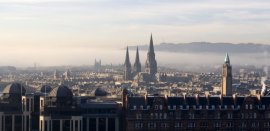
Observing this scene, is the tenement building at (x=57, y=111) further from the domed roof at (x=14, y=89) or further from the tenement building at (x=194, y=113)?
the tenement building at (x=194, y=113)

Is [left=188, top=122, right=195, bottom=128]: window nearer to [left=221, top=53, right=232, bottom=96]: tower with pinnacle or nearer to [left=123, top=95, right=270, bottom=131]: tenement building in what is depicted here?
[left=123, top=95, right=270, bottom=131]: tenement building

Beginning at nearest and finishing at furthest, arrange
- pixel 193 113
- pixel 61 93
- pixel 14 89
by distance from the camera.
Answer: pixel 61 93 < pixel 193 113 < pixel 14 89

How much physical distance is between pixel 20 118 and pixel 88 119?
352 inches

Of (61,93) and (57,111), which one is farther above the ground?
(61,93)

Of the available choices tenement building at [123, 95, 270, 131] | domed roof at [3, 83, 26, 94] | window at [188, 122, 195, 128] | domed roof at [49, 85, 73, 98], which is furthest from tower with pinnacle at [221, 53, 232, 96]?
domed roof at [49, 85, 73, 98]

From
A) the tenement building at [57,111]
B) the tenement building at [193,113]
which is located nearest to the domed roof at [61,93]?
the tenement building at [57,111]

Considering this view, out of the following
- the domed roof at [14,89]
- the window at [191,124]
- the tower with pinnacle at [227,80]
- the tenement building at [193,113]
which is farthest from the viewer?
the tower with pinnacle at [227,80]

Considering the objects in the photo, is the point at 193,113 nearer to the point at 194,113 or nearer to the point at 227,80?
the point at 194,113

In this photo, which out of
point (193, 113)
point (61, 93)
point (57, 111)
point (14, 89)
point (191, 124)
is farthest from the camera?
point (14, 89)

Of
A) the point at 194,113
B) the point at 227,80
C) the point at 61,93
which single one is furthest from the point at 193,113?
the point at 227,80

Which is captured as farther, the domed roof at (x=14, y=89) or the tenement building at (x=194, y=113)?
the domed roof at (x=14, y=89)

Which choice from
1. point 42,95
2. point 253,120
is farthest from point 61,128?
point 253,120

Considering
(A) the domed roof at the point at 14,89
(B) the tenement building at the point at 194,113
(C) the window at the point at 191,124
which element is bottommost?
(C) the window at the point at 191,124

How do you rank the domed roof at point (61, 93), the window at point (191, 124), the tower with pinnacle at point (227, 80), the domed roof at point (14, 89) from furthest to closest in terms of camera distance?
the tower with pinnacle at point (227, 80)
the domed roof at point (14, 89)
the window at point (191, 124)
the domed roof at point (61, 93)
